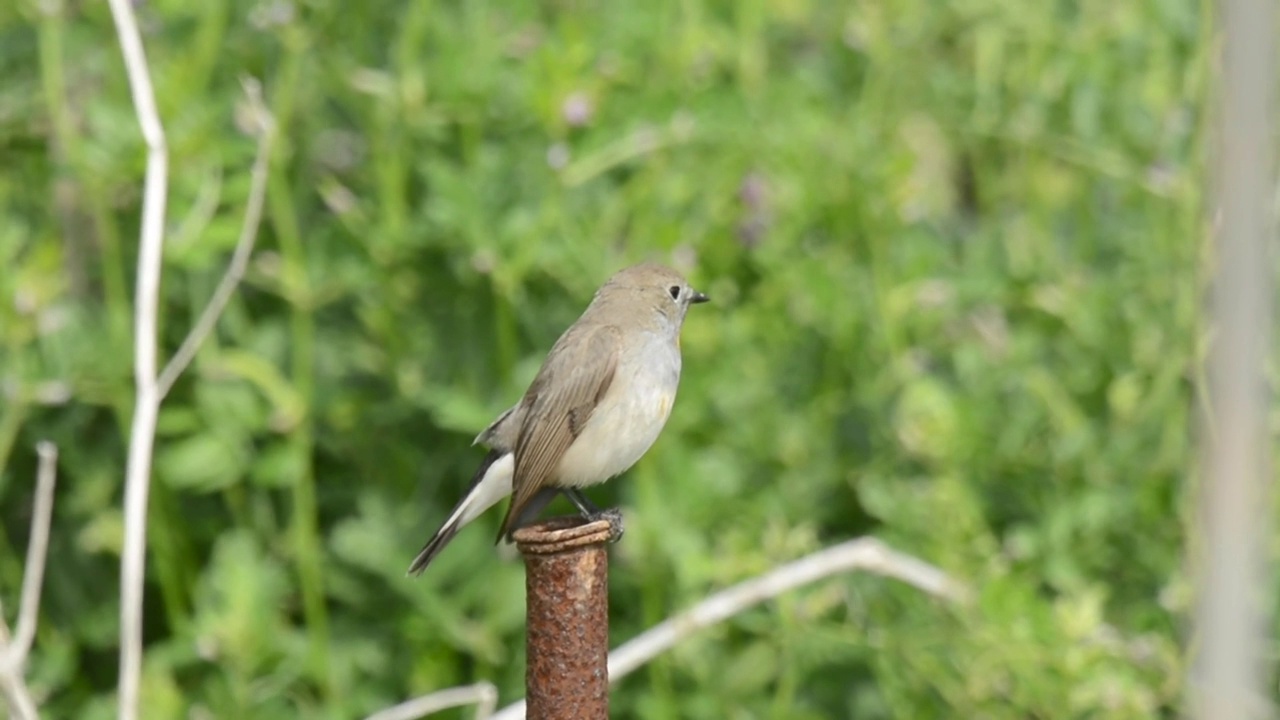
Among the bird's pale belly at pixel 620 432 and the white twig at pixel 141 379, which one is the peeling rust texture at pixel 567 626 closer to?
the bird's pale belly at pixel 620 432

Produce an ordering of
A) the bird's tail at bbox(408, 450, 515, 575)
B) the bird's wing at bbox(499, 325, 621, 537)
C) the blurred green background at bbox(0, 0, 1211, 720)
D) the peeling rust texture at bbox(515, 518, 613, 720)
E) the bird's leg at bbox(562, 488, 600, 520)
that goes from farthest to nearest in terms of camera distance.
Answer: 1. the blurred green background at bbox(0, 0, 1211, 720)
2. the bird's leg at bbox(562, 488, 600, 520)
3. the bird's tail at bbox(408, 450, 515, 575)
4. the bird's wing at bbox(499, 325, 621, 537)
5. the peeling rust texture at bbox(515, 518, 613, 720)

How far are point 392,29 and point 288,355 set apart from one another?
0.75 meters

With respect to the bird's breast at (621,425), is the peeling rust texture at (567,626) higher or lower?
lower

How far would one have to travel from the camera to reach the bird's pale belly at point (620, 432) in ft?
8.45

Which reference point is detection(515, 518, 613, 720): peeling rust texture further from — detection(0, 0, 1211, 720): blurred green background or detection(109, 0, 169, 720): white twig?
detection(0, 0, 1211, 720): blurred green background

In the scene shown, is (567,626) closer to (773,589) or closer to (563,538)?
(563,538)

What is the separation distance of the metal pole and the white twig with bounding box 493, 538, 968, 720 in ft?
7.16

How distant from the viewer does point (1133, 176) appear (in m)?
3.93

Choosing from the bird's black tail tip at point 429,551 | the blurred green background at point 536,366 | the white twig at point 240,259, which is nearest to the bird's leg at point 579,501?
the bird's black tail tip at point 429,551

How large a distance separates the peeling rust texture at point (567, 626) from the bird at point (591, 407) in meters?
0.84

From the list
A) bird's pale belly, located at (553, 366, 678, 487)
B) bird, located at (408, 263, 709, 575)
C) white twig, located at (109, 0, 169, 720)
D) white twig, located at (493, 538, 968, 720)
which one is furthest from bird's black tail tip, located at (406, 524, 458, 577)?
white twig, located at (109, 0, 169, 720)

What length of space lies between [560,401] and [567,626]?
0.98 metres

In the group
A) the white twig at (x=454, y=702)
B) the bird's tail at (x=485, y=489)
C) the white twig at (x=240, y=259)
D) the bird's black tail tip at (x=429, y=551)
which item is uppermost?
the white twig at (x=240, y=259)

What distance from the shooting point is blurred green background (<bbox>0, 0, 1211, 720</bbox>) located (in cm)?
336
